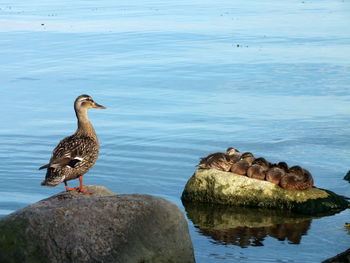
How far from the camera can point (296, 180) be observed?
40.9ft

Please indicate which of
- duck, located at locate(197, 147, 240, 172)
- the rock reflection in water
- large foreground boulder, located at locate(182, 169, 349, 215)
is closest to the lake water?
the rock reflection in water

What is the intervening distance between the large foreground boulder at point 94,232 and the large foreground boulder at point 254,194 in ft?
12.7

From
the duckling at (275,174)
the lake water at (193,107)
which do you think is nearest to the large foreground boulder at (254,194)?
the duckling at (275,174)

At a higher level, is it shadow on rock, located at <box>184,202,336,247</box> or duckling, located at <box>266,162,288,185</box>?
duckling, located at <box>266,162,288,185</box>

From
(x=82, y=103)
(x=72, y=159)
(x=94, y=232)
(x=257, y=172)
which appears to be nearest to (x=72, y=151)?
(x=72, y=159)

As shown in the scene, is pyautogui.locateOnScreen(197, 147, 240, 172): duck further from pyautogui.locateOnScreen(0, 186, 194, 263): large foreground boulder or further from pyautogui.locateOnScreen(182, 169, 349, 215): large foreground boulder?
pyautogui.locateOnScreen(0, 186, 194, 263): large foreground boulder

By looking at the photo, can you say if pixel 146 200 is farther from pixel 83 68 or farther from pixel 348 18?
pixel 348 18

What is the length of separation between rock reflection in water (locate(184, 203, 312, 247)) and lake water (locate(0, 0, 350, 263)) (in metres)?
0.03

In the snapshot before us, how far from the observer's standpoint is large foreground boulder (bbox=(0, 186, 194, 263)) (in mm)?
8414

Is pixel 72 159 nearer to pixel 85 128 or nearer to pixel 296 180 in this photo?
pixel 85 128

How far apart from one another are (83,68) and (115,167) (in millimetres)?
10431

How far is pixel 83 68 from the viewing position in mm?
24859

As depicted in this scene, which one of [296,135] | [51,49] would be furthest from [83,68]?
[296,135]

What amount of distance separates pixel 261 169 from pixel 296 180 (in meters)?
0.67
